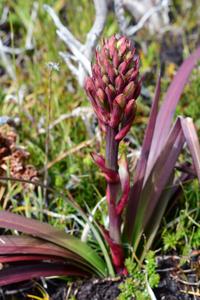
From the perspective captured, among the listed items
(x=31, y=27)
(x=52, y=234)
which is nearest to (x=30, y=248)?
(x=52, y=234)

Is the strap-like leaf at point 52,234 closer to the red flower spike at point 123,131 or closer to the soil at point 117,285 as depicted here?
the soil at point 117,285

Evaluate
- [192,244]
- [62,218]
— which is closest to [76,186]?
[62,218]

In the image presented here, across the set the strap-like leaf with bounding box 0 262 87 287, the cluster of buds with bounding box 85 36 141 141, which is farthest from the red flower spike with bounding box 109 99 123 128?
the strap-like leaf with bounding box 0 262 87 287

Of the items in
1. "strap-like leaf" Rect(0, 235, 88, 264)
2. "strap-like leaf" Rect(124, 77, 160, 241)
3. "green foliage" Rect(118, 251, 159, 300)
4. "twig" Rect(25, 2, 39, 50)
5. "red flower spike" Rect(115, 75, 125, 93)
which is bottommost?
"green foliage" Rect(118, 251, 159, 300)

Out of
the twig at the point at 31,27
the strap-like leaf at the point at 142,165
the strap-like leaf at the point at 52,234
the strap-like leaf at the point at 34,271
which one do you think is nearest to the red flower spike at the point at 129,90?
the strap-like leaf at the point at 142,165

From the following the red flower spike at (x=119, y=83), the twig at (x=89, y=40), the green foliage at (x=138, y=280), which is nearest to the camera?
the red flower spike at (x=119, y=83)

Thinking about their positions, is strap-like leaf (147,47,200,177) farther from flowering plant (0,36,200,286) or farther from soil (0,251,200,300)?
soil (0,251,200,300)

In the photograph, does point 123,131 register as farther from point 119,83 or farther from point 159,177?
point 159,177

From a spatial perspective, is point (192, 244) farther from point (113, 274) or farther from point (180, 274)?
point (113, 274)
